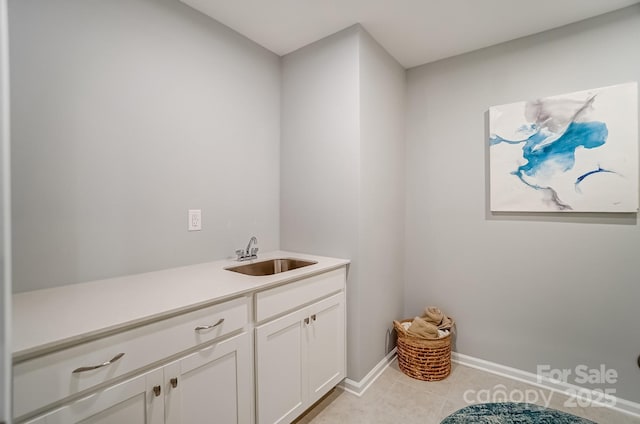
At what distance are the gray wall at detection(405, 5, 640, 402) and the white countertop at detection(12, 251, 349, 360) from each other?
1346 millimetres

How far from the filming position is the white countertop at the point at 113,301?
89 cm

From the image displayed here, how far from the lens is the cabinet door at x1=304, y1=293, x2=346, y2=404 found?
1759mm

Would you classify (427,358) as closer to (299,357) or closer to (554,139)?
(299,357)

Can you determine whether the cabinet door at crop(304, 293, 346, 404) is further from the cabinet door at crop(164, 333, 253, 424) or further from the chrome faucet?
the chrome faucet

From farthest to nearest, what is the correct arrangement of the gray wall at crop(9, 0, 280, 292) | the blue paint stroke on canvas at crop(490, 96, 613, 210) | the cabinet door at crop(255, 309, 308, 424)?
the blue paint stroke on canvas at crop(490, 96, 613, 210) → the cabinet door at crop(255, 309, 308, 424) → the gray wall at crop(9, 0, 280, 292)

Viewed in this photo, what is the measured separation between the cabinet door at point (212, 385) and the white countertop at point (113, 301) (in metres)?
0.23

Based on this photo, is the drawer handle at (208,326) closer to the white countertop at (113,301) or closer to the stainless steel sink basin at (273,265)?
the white countertop at (113,301)

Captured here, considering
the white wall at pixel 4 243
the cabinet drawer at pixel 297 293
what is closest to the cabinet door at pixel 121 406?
the white wall at pixel 4 243

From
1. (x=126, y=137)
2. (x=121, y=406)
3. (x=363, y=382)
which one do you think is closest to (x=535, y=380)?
(x=363, y=382)

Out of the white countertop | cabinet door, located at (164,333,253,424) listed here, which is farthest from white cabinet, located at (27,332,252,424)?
the white countertop

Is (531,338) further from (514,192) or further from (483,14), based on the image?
(483,14)

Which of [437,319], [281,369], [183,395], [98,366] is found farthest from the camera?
[437,319]

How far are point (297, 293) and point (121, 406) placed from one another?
34.4 inches

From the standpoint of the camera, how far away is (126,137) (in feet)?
5.16
